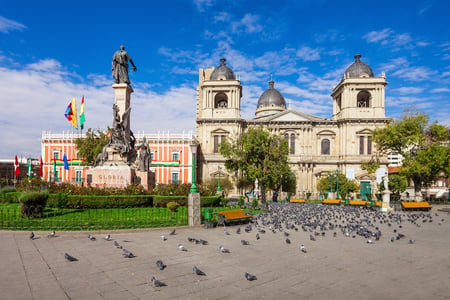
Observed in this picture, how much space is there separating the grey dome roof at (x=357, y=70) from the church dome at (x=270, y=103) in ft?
47.9

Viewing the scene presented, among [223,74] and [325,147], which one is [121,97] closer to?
[223,74]

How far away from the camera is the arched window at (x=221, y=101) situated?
51.3 m

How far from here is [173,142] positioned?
5056 cm

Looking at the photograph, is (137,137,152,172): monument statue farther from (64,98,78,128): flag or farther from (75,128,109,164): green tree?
(75,128,109,164): green tree

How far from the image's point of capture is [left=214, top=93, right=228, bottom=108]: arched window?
51.3 metres

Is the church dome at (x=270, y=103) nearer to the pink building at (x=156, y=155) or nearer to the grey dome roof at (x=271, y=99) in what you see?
the grey dome roof at (x=271, y=99)

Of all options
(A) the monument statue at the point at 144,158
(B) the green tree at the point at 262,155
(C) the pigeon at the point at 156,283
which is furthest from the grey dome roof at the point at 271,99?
(C) the pigeon at the point at 156,283

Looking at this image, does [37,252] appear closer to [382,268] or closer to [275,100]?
[382,268]

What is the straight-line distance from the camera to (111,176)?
20062 mm

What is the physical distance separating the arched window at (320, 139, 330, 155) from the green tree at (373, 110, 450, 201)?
618 inches

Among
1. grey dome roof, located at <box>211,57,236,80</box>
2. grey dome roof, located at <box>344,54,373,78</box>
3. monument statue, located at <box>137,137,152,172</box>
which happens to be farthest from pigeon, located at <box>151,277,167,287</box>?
grey dome roof, located at <box>344,54,373,78</box>

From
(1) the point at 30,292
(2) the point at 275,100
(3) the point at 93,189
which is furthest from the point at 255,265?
(2) the point at 275,100

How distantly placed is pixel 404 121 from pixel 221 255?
100ft

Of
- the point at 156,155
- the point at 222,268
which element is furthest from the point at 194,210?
the point at 156,155
